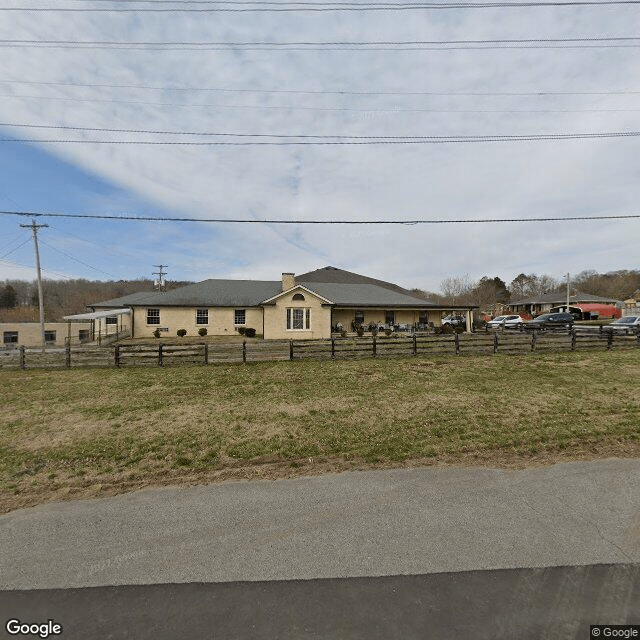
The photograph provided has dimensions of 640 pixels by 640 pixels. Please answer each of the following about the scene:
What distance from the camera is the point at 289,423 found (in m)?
7.27

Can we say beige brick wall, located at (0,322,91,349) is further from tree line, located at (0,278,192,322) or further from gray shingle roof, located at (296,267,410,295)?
tree line, located at (0,278,192,322)

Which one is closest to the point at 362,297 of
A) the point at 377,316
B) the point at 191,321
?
the point at 377,316

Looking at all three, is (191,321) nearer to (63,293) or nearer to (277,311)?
(277,311)

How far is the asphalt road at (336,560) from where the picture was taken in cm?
256

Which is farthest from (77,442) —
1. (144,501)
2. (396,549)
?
(396,549)

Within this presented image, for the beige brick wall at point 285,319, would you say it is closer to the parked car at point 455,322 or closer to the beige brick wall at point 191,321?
the beige brick wall at point 191,321

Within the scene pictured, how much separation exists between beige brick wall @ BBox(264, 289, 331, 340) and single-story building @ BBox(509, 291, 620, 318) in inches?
1848

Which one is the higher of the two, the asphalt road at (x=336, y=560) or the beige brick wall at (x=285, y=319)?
the beige brick wall at (x=285, y=319)

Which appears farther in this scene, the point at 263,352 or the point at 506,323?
the point at 506,323

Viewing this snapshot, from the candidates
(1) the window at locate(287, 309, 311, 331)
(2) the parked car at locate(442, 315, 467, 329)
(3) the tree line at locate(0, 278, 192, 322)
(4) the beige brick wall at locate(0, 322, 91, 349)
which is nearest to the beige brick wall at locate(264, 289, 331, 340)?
(1) the window at locate(287, 309, 311, 331)

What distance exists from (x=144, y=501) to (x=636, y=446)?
7.97 m

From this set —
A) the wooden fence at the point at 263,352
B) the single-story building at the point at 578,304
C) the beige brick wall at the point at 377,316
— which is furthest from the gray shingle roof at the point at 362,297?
the single-story building at the point at 578,304

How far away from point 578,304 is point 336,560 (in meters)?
70.6

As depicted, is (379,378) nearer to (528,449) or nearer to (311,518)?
(528,449)
